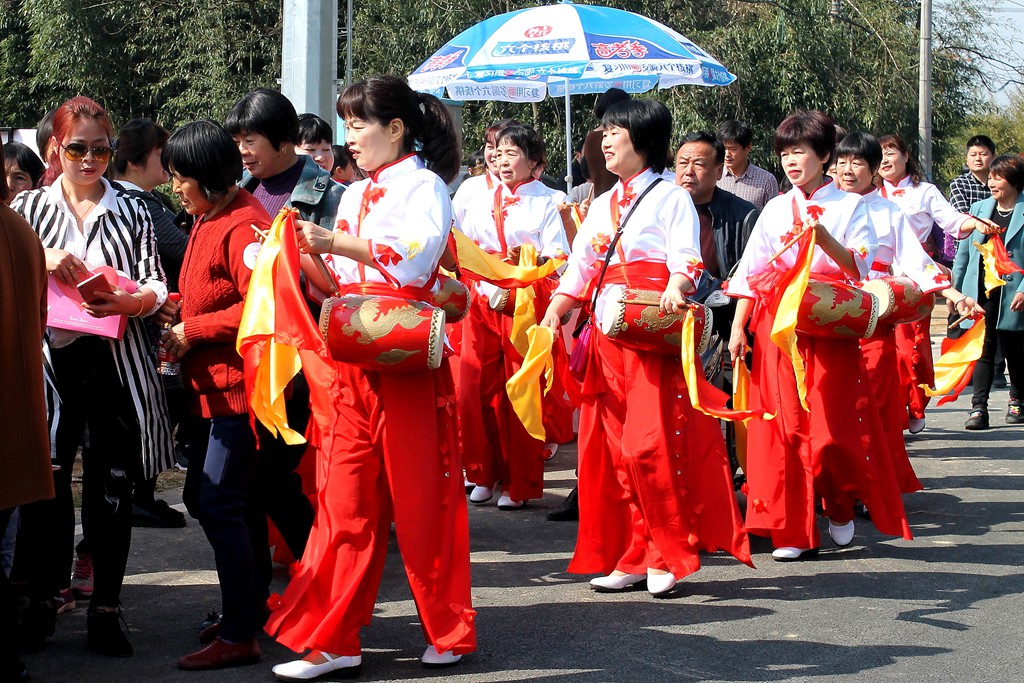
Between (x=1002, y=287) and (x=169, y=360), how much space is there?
787 cm

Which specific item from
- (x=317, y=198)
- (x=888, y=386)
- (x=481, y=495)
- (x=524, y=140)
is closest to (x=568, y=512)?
(x=481, y=495)

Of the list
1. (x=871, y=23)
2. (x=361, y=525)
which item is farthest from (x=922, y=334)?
(x=871, y=23)

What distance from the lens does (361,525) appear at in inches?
168

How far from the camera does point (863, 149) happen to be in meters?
6.89

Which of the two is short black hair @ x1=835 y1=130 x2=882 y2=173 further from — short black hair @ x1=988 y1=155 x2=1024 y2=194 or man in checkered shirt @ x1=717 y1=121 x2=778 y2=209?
short black hair @ x1=988 y1=155 x2=1024 y2=194

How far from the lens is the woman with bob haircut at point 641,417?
530cm

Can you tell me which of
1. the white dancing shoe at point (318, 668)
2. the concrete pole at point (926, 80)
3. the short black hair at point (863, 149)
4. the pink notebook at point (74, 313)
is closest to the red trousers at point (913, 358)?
the short black hair at point (863, 149)

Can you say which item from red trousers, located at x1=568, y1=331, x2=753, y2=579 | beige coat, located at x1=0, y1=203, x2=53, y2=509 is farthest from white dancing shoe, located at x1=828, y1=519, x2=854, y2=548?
beige coat, located at x1=0, y1=203, x2=53, y2=509

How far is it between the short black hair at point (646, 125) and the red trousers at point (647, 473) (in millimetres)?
766

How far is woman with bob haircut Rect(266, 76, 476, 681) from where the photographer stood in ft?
13.8

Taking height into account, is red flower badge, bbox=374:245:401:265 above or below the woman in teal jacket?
above

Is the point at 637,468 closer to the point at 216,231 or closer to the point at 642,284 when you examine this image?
the point at 642,284

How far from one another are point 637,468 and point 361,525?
1449mm

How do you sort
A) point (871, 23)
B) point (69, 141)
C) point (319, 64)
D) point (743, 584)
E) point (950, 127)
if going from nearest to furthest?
point (69, 141), point (743, 584), point (319, 64), point (871, 23), point (950, 127)
